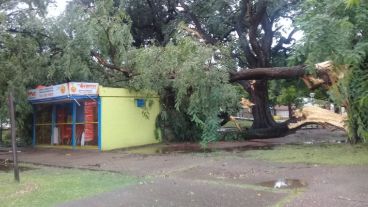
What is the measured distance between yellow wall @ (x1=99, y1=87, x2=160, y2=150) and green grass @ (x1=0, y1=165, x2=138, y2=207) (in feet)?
17.4

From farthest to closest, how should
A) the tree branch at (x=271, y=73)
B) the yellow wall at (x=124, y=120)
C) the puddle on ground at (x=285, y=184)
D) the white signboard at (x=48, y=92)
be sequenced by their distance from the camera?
the yellow wall at (x=124, y=120)
the white signboard at (x=48, y=92)
the tree branch at (x=271, y=73)
the puddle on ground at (x=285, y=184)

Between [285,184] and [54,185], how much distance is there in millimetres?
4441

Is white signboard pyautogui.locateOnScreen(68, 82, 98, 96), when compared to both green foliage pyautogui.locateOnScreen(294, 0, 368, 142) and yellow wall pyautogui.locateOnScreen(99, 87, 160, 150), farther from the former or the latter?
green foliage pyautogui.locateOnScreen(294, 0, 368, 142)

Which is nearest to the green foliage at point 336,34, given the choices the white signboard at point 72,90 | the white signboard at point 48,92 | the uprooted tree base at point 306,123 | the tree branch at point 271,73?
the tree branch at point 271,73

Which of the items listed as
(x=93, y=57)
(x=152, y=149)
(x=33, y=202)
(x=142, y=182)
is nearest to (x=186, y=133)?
(x=152, y=149)

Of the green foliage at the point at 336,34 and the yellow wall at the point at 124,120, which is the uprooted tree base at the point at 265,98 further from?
the yellow wall at the point at 124,120

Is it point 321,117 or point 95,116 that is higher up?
point 95,116

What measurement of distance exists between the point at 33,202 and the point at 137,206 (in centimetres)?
178

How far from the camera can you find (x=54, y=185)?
28.0 feet

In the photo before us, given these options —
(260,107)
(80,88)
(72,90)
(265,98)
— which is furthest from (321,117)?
(72,90)

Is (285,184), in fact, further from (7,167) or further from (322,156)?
(7,167)

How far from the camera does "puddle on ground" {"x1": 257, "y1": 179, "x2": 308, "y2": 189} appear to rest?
7835 millimetres

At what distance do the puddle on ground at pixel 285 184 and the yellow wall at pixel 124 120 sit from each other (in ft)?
29.4

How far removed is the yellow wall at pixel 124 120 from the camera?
16125 mm
